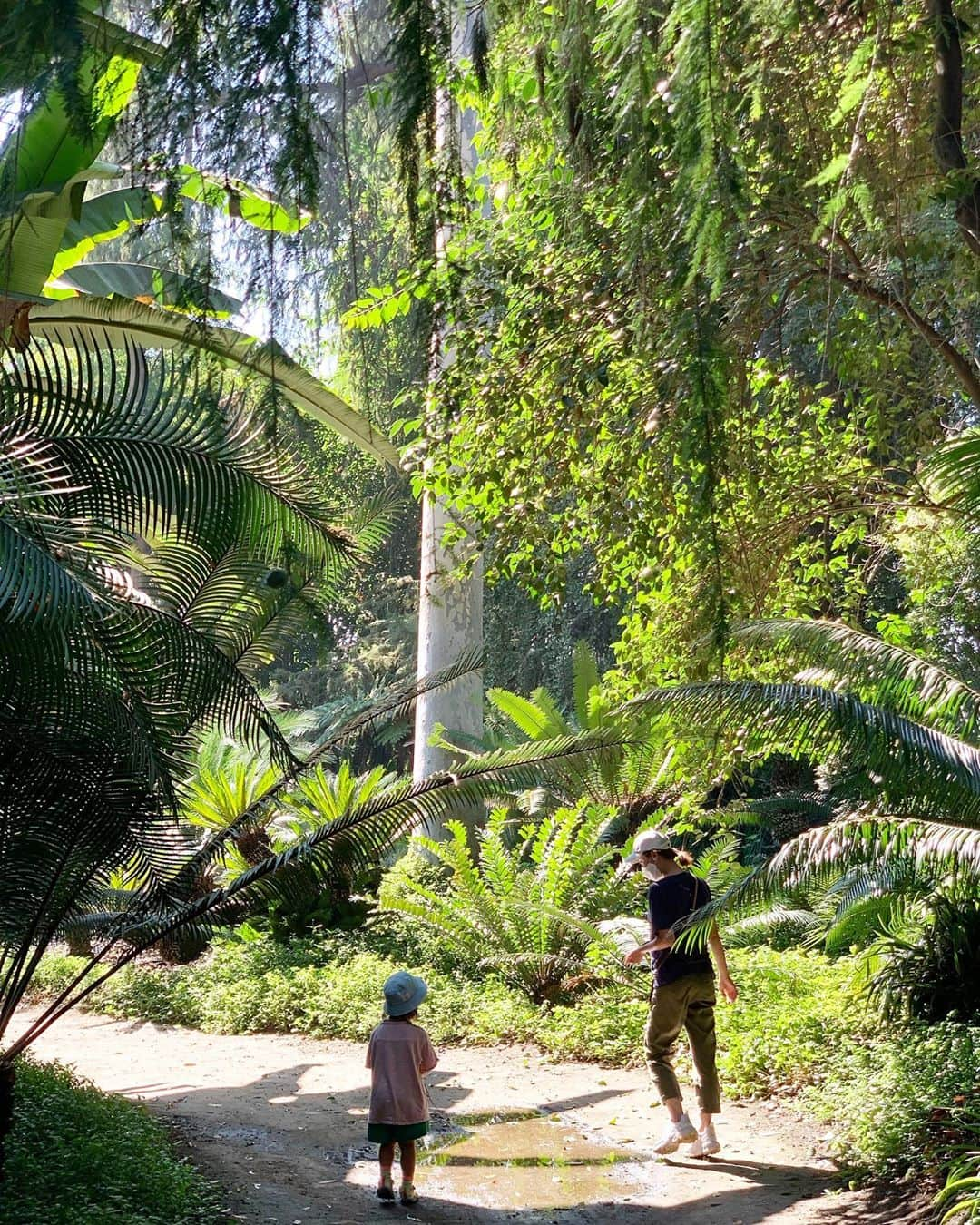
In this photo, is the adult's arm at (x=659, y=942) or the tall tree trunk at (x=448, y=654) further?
the tall tree trunk at (x=448, y=654)

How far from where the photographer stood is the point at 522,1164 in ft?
23.3

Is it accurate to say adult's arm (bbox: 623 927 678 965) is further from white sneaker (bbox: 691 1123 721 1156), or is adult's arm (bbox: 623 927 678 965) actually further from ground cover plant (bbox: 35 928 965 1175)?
ground cover plant (bbox: 35 928 965 1175)

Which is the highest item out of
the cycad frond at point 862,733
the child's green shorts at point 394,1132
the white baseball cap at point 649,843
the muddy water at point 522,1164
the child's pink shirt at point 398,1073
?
the cycad frond at point 862,733

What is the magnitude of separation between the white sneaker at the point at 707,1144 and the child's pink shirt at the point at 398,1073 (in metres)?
1.55

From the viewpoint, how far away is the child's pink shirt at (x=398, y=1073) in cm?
626

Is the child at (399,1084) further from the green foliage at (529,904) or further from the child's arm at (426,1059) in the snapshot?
the green foliage at (529,904)

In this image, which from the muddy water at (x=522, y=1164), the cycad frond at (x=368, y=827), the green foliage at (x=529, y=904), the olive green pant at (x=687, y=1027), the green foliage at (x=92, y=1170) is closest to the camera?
the green foliage at (x=92, y=1170)

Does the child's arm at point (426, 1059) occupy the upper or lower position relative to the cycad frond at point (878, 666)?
lower

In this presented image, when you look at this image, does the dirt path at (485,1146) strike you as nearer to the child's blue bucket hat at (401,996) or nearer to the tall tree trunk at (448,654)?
the child's blue bucket hat at (401,996)

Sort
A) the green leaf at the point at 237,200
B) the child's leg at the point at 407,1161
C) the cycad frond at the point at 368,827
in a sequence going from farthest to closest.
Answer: the cycad frond at the point at 368,827 < the child's leg at the point at 407,1161 < the green leaf at the point at 237,200

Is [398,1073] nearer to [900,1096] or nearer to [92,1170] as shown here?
[92,1170]

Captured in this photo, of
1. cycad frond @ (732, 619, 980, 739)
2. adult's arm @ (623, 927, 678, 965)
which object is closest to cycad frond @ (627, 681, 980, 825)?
cycad frond @ (732, 619, 980, 739)

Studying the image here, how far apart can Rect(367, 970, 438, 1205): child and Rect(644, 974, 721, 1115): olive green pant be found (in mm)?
1222

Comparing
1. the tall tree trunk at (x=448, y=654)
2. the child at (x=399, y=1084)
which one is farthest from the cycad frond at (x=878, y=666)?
the tall tree trunk at (x=448, y=654)
